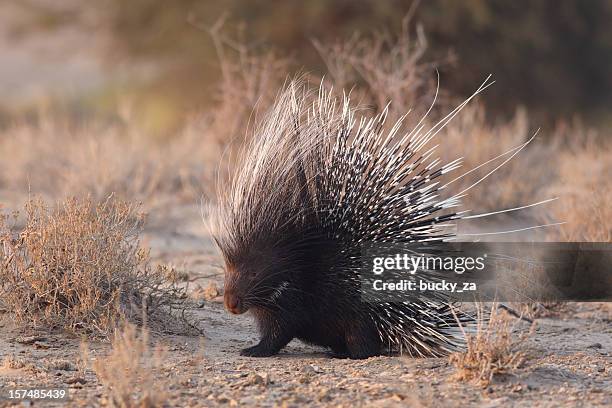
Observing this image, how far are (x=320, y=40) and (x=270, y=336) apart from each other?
1292 cm

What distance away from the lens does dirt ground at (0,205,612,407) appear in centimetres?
385

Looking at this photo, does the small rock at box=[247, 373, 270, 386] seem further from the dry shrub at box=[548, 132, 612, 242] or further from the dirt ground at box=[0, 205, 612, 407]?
the dry shrub at box=[548, 132, 612, 242]

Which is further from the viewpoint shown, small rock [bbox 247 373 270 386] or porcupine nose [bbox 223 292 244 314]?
porcupine nose [bbox 223 292 244 314]

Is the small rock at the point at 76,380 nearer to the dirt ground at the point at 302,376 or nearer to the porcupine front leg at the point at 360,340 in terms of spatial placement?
the dirt ground at the point at 302,376

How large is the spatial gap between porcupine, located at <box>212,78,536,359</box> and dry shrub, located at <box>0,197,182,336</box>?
0.60m

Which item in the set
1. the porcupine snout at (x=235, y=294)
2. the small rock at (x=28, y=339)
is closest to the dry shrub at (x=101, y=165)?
the small rock at (x=28, y=339)

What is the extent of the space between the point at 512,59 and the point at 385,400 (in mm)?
15646

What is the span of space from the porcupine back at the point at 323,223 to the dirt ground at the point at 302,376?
0.19 m

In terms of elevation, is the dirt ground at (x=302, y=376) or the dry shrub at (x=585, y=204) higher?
the dry shrub at (x=585, y=204)

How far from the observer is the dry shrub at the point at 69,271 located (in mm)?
4766

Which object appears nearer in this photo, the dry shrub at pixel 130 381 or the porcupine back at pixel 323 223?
the dry shrub at pixel 130 381

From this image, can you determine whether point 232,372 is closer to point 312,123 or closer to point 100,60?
point 312,123

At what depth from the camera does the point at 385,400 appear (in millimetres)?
3809

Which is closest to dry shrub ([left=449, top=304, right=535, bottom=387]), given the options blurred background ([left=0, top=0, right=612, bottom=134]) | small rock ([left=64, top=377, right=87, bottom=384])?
small rock ([left=64, top=377, right=87, bottom=384])
